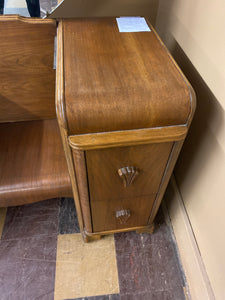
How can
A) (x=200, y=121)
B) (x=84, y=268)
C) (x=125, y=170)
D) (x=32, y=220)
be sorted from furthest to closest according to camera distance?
(x=32, y=220) → (x=84, y=268) → (x=200, y=121) → (x=125, y=170)

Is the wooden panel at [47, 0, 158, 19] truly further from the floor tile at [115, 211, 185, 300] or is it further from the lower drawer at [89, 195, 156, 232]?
the floor tile at [115, 211, 185, 300]

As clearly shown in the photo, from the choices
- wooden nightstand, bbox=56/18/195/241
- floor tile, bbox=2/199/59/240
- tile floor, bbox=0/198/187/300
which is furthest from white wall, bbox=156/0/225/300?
floor tile, bbox=2/199/59/240

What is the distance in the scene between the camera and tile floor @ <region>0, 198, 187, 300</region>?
0.87 metres

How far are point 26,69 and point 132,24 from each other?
0.43 metres

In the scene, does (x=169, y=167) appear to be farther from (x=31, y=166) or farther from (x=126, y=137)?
(x=31, y=166)

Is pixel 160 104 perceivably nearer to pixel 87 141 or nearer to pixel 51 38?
pixel 87 141

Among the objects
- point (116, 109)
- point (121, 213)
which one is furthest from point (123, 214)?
point (116, 109)

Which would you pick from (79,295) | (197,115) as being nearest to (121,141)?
(197,115)

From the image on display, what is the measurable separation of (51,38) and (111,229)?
77cm

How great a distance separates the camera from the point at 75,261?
94 cm

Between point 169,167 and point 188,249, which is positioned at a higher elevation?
point 169,167

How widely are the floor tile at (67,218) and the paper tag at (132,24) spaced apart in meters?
0.82

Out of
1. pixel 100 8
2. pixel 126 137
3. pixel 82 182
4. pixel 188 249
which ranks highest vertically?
pixel 100 8

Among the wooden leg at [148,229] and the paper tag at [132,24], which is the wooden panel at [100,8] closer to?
the paper tag at [132,24]
